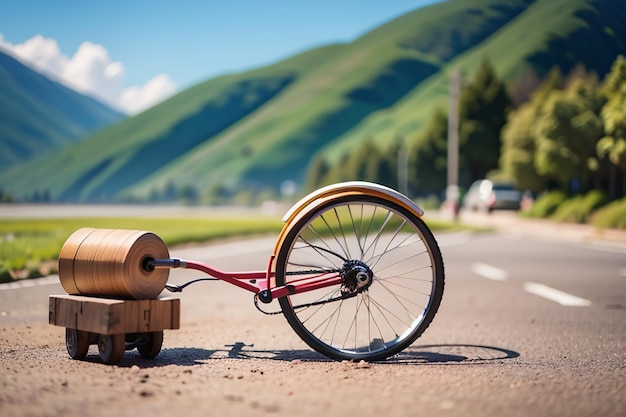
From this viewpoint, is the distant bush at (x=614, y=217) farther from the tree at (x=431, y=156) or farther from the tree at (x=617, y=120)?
the tree at (x=431, y=156)

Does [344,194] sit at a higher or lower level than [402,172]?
lower

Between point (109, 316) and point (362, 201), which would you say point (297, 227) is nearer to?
point (362, 201)

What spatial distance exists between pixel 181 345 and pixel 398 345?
1.81m

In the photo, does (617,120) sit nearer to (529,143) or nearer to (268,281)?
(268,281)

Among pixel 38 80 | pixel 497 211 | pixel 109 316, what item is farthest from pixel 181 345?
pixel 497 211

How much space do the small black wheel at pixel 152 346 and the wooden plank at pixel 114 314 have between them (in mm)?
159

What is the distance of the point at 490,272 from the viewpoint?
14156 mm

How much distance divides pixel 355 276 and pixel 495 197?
40552 mm

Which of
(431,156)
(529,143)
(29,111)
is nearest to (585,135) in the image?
(529,143)

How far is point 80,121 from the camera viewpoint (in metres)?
31.8

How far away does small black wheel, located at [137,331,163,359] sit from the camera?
17.5 feet

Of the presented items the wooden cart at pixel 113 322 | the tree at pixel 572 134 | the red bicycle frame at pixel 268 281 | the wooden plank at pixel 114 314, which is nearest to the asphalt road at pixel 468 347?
the wooden cart at pixel 113 322

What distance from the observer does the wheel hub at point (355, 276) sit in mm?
5594

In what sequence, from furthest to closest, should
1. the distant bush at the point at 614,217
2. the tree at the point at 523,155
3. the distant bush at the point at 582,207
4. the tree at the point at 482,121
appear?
the tree at the point at 482,121 < the tree at the point at 523,155 < the distant bush at the point at 582,207 < the distant bush at the point at 614,217
